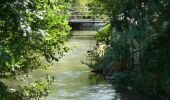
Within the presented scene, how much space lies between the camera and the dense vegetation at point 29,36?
10.0 m

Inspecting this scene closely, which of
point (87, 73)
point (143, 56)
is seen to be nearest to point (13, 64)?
point (143, 56)

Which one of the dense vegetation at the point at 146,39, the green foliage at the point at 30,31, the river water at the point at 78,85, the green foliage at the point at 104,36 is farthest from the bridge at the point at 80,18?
the green foliage at the point at 30,31

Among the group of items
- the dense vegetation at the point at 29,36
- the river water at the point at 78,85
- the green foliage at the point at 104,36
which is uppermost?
the dense vegetation at the point at 29,36

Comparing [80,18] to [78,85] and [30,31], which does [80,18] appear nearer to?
[78,85]

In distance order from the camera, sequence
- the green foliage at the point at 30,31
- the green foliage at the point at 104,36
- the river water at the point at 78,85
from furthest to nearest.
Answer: the green foliage at the point at 104,36 → the river water at the point at 78,85 → the green foliage at the point at 30,31

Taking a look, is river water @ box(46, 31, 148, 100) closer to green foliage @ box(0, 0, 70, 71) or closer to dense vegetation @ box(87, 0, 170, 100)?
dense vegetation @ box(87, 0, 170, 100)

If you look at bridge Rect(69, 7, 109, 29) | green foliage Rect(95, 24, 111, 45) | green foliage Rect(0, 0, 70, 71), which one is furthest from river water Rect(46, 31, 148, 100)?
bridge Rect(69, 7, 109, 29)

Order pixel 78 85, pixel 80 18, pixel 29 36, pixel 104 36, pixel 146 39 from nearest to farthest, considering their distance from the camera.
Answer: pixel 29 36 → pixel 146 39 → pixel 78 85 → pixel 104 36 → pixel 80 18

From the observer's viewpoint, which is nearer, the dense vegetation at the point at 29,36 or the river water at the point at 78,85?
the dense vegetation at the point at 29,36

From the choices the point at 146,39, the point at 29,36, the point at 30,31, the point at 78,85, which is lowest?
the point at 78,85

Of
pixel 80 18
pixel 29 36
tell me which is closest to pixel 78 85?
pixel 29 36

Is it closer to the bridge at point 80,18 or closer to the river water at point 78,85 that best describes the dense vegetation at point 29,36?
the river water at point 78,85

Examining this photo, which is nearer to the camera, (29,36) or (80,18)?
(29,36)

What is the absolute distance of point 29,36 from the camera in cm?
1044
